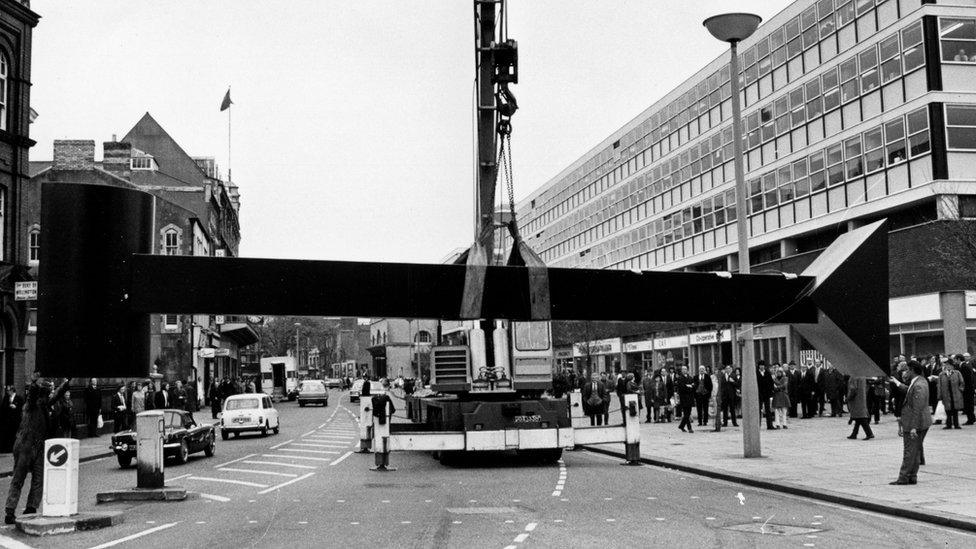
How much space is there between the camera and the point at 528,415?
20078 mm

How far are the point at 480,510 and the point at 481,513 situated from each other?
31 centimetres

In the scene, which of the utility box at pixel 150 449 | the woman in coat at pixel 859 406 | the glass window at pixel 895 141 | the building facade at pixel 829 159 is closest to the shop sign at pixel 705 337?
the building facade at pixel 829 159

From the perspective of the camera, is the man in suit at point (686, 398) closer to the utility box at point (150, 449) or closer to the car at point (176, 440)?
the car at point (176, 440)

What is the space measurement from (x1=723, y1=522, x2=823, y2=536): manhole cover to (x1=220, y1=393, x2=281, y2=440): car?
23621mm

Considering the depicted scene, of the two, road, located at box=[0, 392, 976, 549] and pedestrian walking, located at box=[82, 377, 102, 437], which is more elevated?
pedestrian walking, located at box=[82, 377, 102, 437]

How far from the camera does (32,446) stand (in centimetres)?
1341

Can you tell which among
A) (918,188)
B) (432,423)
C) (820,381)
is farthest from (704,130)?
(432,423)

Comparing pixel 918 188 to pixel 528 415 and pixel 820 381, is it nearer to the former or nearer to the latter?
pixel 820 381

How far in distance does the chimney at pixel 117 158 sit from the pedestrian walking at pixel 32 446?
49.6m

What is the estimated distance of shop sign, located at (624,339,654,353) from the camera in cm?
6141

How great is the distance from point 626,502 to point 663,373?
21214 mm

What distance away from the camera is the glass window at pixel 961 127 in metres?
34.2

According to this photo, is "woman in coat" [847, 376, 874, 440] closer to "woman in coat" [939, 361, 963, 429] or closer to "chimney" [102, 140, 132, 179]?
"woman in coat" [939, 361, 963, 429]

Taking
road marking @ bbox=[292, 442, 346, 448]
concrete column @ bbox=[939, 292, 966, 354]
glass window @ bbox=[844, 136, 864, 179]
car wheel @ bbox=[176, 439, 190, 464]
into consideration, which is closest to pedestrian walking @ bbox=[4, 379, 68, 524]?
car wheel @ bbox=[176, 439, 190, 464]
